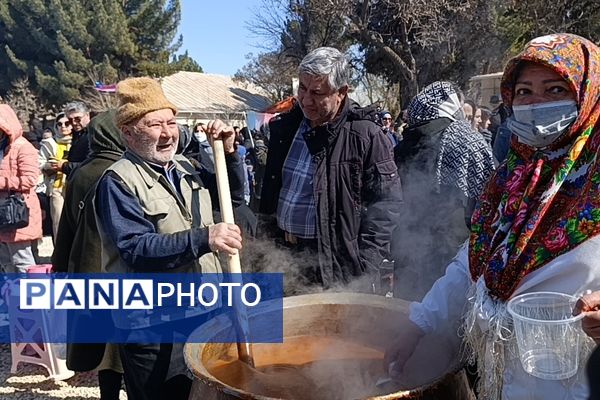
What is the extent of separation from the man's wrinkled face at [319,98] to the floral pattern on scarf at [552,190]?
1276mm

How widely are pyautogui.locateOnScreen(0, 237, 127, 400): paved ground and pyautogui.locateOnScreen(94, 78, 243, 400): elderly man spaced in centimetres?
185

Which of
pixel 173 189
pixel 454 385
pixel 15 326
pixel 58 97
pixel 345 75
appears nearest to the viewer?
pixel 454 385

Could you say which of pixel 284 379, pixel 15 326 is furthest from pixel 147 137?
pixel 15 326

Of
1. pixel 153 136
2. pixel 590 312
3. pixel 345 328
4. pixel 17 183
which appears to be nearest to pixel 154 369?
pixel 345 328

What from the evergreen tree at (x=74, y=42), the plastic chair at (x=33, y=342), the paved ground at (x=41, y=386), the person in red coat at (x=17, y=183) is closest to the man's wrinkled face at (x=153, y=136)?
the paved ground at (x=41, y=386)

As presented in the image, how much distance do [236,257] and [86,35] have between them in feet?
96.5

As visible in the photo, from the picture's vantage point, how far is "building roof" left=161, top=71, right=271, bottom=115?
106 feet

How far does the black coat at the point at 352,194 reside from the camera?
2.82m

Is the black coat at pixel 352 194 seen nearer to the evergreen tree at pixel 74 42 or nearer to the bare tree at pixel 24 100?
the bare tree at pixel 24 100

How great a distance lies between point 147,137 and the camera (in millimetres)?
2277

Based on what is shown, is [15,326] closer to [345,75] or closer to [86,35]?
[345,75]

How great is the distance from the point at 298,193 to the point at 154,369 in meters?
1.12

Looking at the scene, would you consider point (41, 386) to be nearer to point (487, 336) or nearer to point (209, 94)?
point (487, 336)

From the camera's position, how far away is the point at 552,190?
143 centimetres
